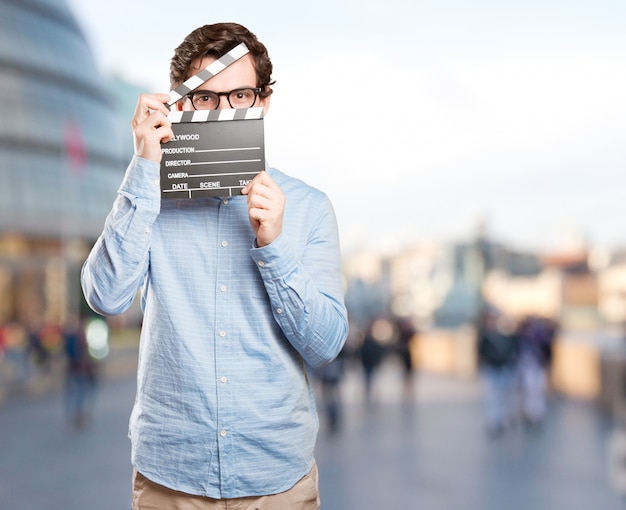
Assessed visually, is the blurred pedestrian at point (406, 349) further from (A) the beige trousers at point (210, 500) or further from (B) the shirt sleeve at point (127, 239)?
(B) the shirt sleeve at point (127, 239)

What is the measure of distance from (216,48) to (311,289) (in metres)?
0.64

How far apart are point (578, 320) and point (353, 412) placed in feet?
145

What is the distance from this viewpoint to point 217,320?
2.15 m

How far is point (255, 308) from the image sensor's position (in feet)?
7.11

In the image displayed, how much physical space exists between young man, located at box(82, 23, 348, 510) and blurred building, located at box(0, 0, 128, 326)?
4117 centimetres

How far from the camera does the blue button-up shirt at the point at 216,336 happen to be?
6.97 ft

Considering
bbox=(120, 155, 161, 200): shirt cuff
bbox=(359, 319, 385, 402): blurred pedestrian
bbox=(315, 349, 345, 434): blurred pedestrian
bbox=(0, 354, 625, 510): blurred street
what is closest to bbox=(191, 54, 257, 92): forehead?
bbox=(120, 155, 161, 200): shirt cuff

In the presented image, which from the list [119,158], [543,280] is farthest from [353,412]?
[543,280]

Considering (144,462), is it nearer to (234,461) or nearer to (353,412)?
(234,461)

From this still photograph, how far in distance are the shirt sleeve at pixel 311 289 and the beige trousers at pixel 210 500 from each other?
1.06ft

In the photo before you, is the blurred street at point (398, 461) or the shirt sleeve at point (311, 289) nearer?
the shirt sleeve at point (311, 289)

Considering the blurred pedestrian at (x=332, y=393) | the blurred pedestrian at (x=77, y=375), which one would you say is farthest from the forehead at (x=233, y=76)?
the blurred pedestrian at (x=77, y=375)

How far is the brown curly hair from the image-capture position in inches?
87.0

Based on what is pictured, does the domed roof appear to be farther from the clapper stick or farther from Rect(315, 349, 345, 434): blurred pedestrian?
the clapper stick
